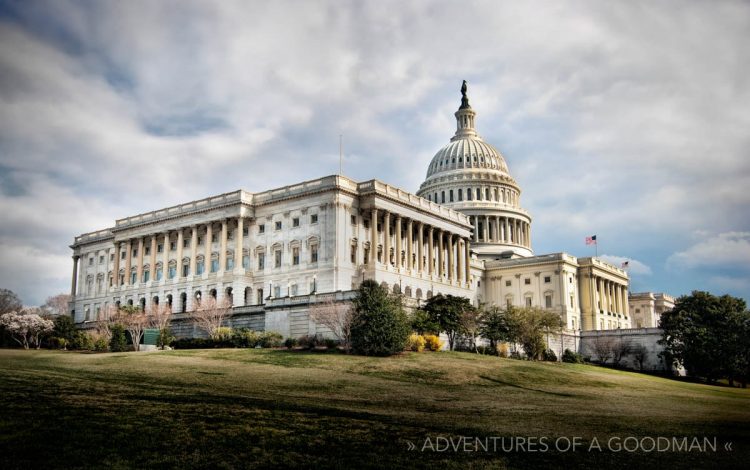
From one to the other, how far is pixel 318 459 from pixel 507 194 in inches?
5187

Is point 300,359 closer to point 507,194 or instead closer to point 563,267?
point 563,267

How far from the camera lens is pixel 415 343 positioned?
5900 cm

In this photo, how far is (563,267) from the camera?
113812mm

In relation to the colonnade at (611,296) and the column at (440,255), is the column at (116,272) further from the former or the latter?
the colonnade at (611,296)

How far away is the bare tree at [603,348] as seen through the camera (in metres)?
93.9

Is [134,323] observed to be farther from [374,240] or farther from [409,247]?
[409,247]

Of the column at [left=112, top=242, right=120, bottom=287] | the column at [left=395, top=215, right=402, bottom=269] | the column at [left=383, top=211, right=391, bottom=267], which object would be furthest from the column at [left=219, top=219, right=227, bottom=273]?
the column at [left=112, top=242, right=120, bottom=287]

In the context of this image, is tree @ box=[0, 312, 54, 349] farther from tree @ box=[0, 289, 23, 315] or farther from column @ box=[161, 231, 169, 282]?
column @ box=[161, 231, 169, 282]

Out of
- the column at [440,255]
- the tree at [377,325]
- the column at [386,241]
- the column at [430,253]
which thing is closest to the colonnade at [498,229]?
the column at [440,255]

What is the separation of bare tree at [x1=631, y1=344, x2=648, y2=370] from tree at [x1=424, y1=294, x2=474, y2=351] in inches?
1377

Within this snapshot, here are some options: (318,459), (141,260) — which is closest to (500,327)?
(318,459)

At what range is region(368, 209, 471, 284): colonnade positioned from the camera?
8938cm

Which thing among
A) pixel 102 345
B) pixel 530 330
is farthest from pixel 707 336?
pixel 102 345

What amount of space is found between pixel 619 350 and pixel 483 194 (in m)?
57.2
